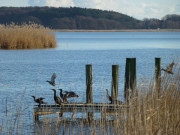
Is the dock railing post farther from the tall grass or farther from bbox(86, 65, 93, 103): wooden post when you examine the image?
the tall grass

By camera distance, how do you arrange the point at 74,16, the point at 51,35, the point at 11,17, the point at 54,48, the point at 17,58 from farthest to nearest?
the point at 74,16 → the point at 11,17 → the point at 54,48 → the point at 51,35 → the point at 17,58

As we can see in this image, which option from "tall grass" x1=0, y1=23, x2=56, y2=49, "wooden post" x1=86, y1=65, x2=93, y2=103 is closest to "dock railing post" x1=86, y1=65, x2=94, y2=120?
"wooden post" x1=86, y1=65, x2=93, y2=103

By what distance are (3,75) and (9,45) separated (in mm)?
11784

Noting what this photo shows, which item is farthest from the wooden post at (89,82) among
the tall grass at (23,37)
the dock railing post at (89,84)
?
the tall grass at (23,37)

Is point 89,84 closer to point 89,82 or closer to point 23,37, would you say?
point 89,82

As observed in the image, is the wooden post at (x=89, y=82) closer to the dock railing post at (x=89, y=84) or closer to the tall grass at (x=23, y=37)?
the dock railing post at (x=89, y=84)

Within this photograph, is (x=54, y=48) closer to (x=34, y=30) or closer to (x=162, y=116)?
(x=34, y=30)

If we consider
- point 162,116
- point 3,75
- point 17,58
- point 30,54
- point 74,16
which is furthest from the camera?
point 74,16

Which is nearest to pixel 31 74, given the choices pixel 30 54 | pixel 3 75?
pixel 3 75

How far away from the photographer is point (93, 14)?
109 metres

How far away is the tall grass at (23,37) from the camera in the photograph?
2921 cm

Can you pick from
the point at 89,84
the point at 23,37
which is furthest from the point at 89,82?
the point at 23,37

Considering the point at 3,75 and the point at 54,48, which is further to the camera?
the point at 54,48

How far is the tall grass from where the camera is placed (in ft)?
95.8
